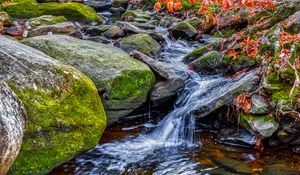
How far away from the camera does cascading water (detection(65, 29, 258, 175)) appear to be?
5.22m

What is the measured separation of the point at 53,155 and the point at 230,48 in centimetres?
546

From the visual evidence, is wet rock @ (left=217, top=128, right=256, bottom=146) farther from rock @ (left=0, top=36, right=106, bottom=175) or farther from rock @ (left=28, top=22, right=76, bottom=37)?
rock @ (left=28, top=22, right=76, bottom=37)

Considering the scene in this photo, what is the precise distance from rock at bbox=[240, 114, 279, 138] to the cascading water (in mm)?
905

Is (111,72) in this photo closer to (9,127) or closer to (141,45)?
(9,127)

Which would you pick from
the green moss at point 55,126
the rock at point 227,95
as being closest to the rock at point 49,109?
the green moss at point 55,126

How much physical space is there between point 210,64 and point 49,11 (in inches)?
333

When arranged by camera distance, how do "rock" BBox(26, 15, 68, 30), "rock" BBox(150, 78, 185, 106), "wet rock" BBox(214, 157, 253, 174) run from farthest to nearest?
"rock" BBox(26, 15, 68, 30)
"rock" BBox(150, 78, 185, 106)
"wet rock" BBox(214, 157, 253, 174)

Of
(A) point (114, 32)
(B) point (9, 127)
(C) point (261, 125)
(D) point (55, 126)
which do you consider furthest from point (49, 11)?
(B) point (9, 127)

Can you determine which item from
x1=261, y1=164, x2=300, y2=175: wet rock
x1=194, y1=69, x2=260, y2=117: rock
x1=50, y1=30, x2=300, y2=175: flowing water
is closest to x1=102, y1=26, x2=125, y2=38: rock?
x1=50, y1=30, x2=300, y2=175: flowing water

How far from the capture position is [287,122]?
5.45 m

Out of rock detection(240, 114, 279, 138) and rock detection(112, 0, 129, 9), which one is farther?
rock detection(112, 0, 129, 9)

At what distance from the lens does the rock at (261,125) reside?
5.46m

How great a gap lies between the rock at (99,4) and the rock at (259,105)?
13.9 metres

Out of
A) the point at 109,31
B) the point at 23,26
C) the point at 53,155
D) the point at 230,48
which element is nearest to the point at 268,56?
the point at 230,48
